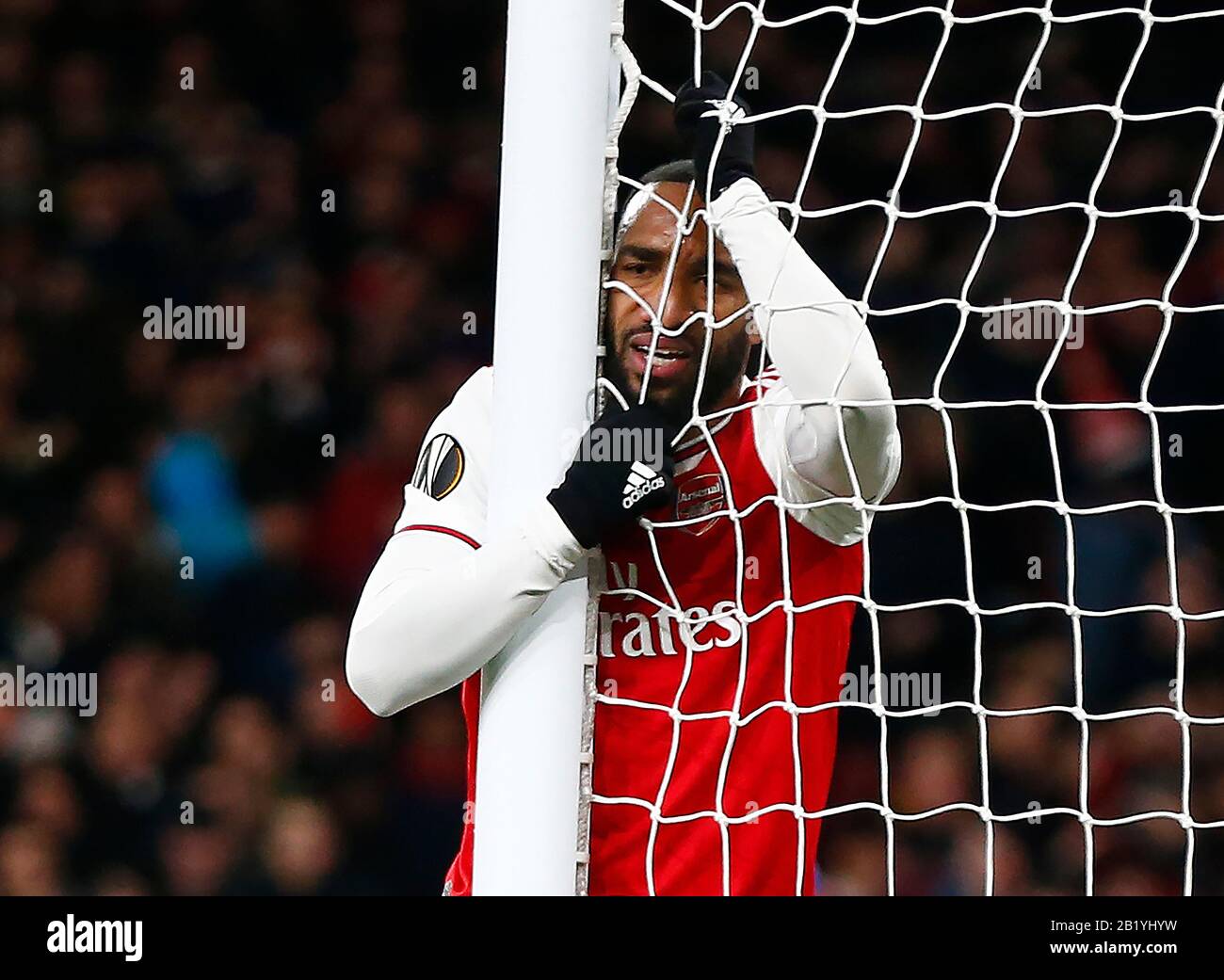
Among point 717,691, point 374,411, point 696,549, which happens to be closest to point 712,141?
point 696,549

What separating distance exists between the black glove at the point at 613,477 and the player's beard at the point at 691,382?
0.07 meters

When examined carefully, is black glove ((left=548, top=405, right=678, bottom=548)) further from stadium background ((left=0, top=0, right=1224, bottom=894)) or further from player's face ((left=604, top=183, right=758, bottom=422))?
stadium background ((left=0, top=0, right=1224, bottom=894))

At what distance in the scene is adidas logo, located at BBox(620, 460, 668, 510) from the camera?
1.21m

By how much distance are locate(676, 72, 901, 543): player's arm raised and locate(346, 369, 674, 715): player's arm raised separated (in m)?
0.16

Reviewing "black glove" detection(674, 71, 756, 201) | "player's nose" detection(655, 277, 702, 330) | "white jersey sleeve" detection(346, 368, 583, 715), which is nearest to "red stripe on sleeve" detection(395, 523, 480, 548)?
"white jersey sleeve" detection(346, 368, 583, 715)

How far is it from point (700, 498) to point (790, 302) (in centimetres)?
23

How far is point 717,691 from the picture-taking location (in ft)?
4.64

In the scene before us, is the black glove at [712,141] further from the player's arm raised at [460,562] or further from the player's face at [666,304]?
the player's arm raised at [460,562]

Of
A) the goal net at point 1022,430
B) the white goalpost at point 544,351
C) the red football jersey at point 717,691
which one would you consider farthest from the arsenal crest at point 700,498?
the goal net at point 1022,430

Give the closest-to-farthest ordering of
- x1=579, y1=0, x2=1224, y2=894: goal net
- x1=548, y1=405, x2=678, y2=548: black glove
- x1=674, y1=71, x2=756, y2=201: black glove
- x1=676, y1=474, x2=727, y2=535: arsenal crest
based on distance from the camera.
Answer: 1. x1=548, y1=405, x2=678, y2=548: black glove
2. x1=674, y1=71, x2=756, y2=201: black glove
3. x1=676, y1=474, x2=727, y2=535: arsenal crest
4. x1=579, y1=0, x2=1224, y2=894: goal net

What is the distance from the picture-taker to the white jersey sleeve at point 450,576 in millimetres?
1209

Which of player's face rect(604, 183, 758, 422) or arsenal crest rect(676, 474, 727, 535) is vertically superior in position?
player's face rect(604, 183, 758, 422)

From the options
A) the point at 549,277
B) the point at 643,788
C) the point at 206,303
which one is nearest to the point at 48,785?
the point at 206,303

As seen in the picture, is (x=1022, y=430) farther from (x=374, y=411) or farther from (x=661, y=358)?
(x=661, y=358)
